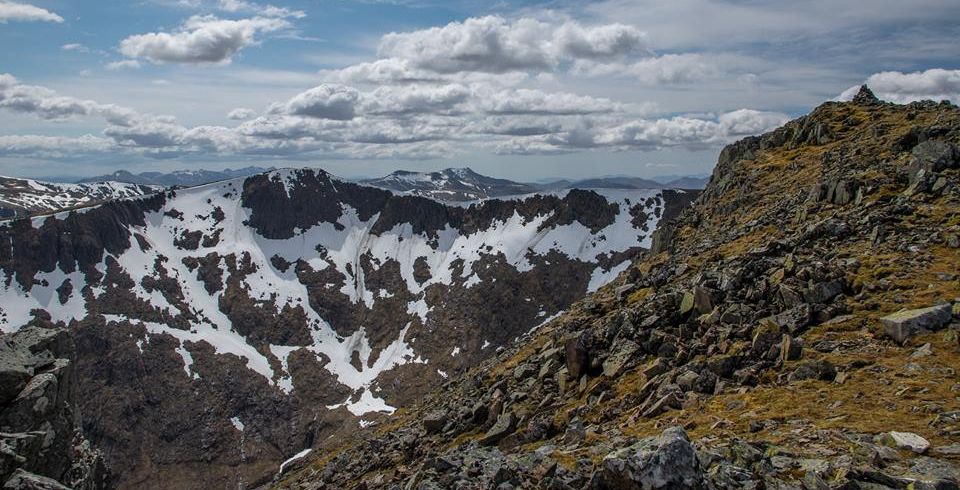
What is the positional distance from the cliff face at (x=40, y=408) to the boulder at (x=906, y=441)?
85.7 feet

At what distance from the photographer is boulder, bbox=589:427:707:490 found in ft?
42.7

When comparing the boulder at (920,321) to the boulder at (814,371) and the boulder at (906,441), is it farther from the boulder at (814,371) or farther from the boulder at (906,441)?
the boulder at (906,441)

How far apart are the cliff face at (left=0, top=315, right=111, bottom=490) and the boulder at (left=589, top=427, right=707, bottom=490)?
1988 centimetres

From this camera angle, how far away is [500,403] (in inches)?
1187

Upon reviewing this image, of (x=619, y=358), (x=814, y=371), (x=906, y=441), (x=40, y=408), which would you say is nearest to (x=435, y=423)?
(x=619, y=358)

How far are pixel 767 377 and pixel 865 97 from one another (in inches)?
2469

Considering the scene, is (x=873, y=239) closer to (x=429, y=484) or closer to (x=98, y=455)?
(x=429, y=484)

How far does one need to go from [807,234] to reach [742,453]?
1903cm

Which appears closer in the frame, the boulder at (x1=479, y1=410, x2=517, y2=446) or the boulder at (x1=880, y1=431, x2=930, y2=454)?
the boulder at (x1=880, y1=431, x2=930, y2=454)

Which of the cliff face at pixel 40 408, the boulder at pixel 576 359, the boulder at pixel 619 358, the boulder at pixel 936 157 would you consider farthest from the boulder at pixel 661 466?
the boulder at pixel 936 157

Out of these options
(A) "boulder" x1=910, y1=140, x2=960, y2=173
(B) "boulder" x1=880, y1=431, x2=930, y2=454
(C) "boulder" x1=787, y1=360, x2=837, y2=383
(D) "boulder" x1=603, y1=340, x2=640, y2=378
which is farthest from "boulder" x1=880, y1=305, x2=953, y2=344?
(A) "boulder" x1=910, y1=140, x2=960, y2=173

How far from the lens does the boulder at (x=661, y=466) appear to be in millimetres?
13008

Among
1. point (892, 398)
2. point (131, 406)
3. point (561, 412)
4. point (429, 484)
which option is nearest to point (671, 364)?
point (561, 412)

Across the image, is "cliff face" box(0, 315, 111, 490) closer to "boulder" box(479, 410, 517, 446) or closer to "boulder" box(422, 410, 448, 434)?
"boulder" box(479, 410, 517, 446)
